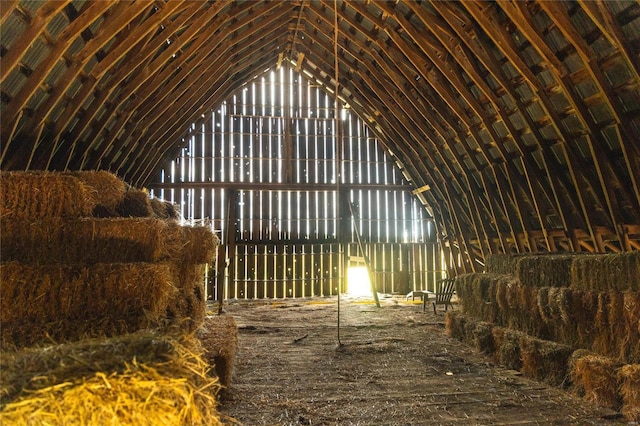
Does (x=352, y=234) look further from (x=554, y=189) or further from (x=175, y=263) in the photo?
(x=175, y=263)

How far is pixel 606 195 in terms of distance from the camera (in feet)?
22.5

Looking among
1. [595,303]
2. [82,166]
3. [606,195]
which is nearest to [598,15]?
[606,195]

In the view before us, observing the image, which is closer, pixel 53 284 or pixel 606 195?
pixel 53 284

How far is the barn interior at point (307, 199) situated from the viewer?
3643 mm

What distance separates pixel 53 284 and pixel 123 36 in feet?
15.4

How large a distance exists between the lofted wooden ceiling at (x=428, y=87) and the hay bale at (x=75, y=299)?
9.28 ft

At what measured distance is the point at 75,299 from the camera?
3.59 metres

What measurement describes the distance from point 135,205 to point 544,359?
5.26 m

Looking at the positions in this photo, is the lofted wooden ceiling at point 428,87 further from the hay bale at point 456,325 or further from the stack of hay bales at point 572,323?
the hay bale at point 456,325

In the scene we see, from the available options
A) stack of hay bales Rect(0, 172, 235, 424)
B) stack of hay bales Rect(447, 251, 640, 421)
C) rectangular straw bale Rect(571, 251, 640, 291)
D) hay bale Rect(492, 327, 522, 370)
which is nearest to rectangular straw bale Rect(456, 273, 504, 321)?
stack of hay bales Rect(447, 251, 640, 421)

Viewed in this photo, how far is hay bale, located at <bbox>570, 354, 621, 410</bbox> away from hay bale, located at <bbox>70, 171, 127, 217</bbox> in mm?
5266

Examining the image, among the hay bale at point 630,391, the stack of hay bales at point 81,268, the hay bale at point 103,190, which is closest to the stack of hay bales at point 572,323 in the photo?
the hay bale at point 630,391

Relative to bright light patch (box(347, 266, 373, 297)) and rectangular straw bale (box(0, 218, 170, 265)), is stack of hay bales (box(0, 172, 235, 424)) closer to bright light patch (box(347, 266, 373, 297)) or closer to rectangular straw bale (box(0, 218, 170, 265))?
rectangular straw bale (box(0, 218, 170, 265))

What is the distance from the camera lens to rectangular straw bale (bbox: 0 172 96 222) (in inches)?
153
